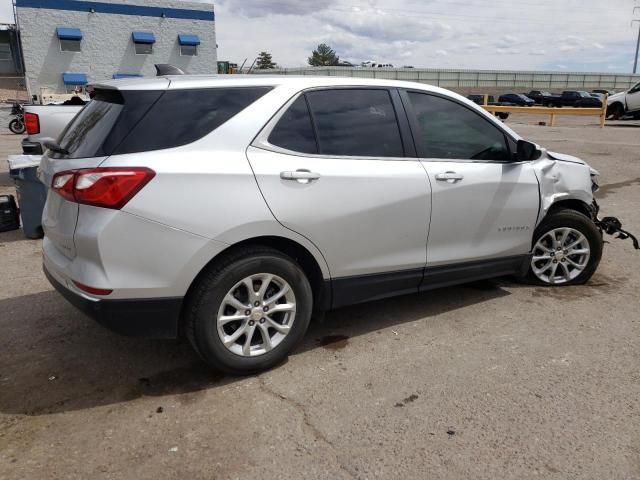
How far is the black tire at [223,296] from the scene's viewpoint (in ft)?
9.87

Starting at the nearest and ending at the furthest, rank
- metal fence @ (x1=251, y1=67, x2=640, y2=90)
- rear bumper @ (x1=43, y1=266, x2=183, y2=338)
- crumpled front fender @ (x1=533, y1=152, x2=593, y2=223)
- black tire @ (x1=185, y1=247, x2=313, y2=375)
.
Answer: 1. rear bumper @ (x1=43, y1=266, x2=183, y2=338)
2. black tire @ (x1=185, y1=247, x2=313, y2=375)
3. crumpled front fender @ (x1=533, y1=152, x2=593, y2=223)
4. metal fence @ (x1=251, y1=67, x2=640, y2=90)

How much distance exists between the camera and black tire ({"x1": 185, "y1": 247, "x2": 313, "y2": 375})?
301cm

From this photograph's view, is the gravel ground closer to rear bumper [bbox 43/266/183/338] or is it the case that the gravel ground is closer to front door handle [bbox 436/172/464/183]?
rear bumper [bbox 43/266/183/338]

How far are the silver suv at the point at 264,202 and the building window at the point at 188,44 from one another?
3414cm

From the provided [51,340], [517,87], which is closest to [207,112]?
[51,340]

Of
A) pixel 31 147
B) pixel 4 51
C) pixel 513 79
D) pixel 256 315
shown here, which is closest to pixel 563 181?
pixel 256 315

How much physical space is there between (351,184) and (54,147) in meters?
1.83

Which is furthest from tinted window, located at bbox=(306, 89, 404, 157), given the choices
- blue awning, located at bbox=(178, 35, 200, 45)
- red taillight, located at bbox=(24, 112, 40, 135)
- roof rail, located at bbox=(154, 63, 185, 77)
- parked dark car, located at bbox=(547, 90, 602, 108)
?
parked dark car, located at bbox=(547, 90, 602, 108)

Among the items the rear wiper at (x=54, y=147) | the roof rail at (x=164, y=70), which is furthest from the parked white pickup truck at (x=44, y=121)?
the rear wiper at (x=54, y=147)

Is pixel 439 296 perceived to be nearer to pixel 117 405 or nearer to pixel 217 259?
pixel 217 259

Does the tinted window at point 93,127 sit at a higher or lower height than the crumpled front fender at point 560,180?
higher

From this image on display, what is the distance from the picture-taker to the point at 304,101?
11.1ft

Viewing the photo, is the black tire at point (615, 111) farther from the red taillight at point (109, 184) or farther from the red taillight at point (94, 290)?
the red taillight at point (94, 290)

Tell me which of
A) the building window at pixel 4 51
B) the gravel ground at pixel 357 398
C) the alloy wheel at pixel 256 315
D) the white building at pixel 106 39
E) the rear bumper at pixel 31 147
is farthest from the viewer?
the building window at pixel 4 51
